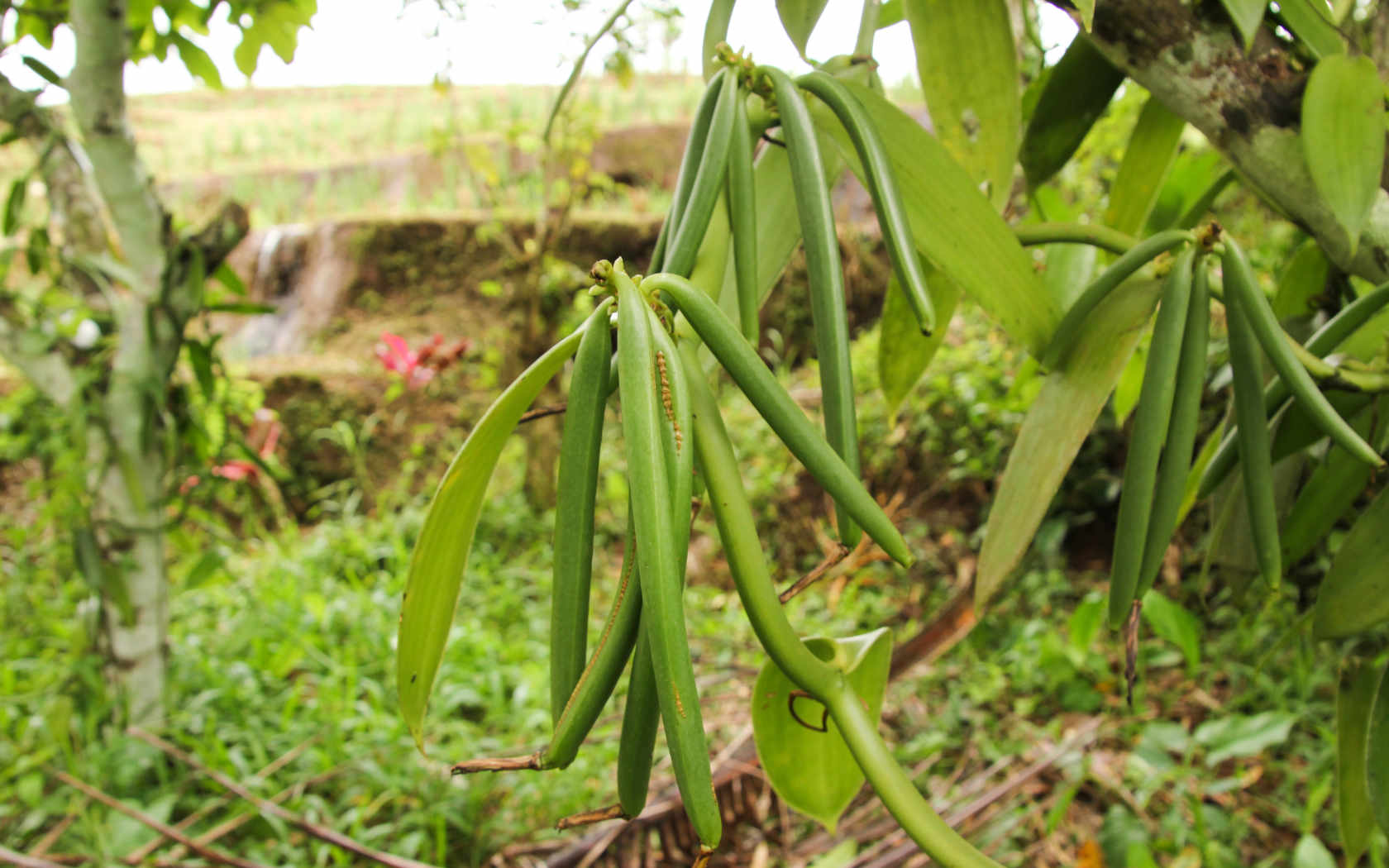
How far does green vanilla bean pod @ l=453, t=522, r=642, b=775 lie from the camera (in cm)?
23

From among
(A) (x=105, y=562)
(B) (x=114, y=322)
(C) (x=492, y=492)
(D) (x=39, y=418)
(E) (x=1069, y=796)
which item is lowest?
(C) (x=492, y=492)

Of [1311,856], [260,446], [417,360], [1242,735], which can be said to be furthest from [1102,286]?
[260,446]

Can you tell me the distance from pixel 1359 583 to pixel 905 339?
0.76 ft

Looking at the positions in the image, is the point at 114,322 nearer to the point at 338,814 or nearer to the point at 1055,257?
the point at 338,814

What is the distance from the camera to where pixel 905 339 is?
1.61 feet

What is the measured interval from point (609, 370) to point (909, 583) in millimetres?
1799

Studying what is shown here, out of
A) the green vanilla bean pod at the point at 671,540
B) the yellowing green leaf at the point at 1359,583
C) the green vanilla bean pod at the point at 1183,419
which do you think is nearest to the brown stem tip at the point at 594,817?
the green vanilla bean pod at the point at 671,540

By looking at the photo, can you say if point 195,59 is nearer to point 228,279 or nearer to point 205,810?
point 228,279

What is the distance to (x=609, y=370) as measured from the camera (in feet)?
0.82

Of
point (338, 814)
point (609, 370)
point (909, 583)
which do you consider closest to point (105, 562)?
point (338, 814)

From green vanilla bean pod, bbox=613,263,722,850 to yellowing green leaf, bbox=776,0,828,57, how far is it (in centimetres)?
25

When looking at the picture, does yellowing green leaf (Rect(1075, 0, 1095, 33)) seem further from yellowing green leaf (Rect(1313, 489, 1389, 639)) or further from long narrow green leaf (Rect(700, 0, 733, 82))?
yellowing green leaf (Rect(1313, 489, 1389, 639))

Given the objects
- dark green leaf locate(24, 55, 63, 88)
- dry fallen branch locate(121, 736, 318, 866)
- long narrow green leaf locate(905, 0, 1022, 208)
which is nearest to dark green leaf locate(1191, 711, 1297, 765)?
long narrow green leaf locate(905, 0, 1022, 208)

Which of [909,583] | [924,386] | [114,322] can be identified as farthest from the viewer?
→ [924,386]
